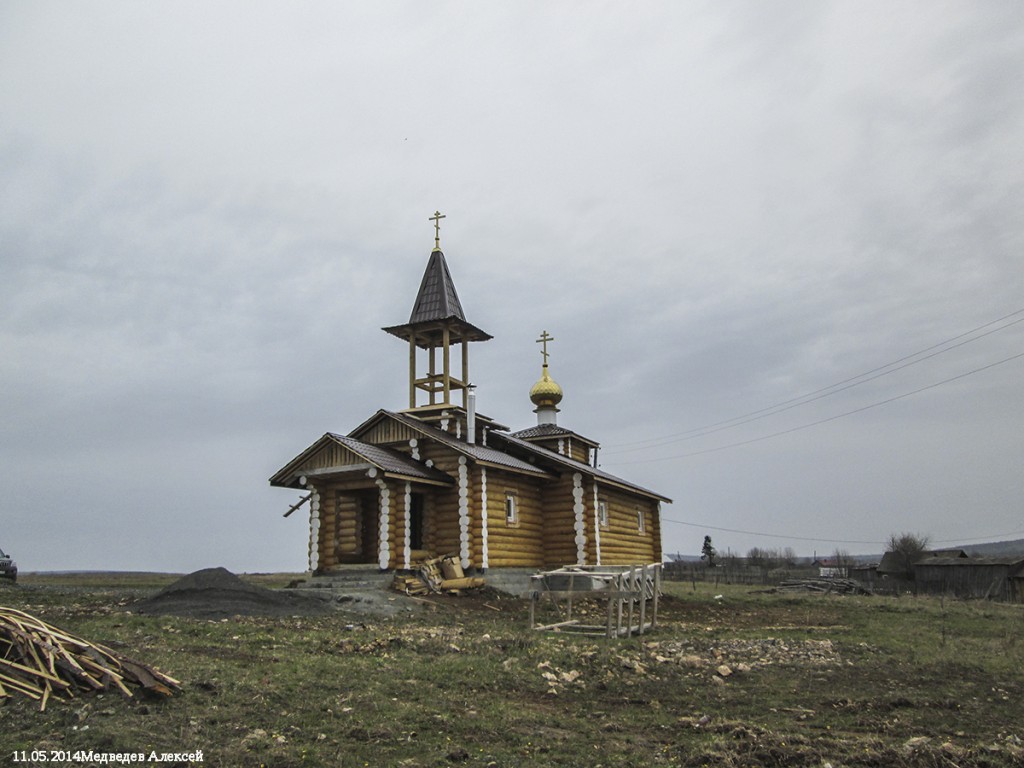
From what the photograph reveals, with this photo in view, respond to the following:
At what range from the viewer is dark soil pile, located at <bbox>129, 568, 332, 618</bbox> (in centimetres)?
1518

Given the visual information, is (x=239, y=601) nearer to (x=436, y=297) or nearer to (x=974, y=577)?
(x=436, y=297)

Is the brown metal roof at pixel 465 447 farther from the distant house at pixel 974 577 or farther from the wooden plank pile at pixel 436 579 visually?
the distant house at pixel 974 577

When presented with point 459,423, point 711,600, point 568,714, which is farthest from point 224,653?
point 711,600

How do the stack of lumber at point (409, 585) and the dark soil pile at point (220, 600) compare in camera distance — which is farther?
the stack of lumber at point (409, 585)

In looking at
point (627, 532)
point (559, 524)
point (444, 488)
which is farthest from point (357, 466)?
point (627, 532)

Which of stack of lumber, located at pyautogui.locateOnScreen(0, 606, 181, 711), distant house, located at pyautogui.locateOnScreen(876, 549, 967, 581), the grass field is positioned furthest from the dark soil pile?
distant house, located at pyautogui.locateOnScreen(876, 549, 967, 581)

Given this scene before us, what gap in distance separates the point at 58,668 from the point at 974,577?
145ft

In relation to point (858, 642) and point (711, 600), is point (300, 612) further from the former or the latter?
point (711, 600)

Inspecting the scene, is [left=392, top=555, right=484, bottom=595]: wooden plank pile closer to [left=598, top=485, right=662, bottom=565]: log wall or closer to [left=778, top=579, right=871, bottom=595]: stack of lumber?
[left=598, top=485, right=662, bottom=565]: log wall

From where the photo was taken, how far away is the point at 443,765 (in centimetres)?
634

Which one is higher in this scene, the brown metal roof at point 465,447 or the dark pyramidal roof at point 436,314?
the dark pyramidal roof at point 436,314

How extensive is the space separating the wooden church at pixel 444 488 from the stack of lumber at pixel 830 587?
13926 millimetres

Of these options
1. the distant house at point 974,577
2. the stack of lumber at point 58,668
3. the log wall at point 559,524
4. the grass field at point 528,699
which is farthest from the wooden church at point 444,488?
the distant house at point 974,577

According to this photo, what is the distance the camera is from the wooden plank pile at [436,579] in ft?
67.9
